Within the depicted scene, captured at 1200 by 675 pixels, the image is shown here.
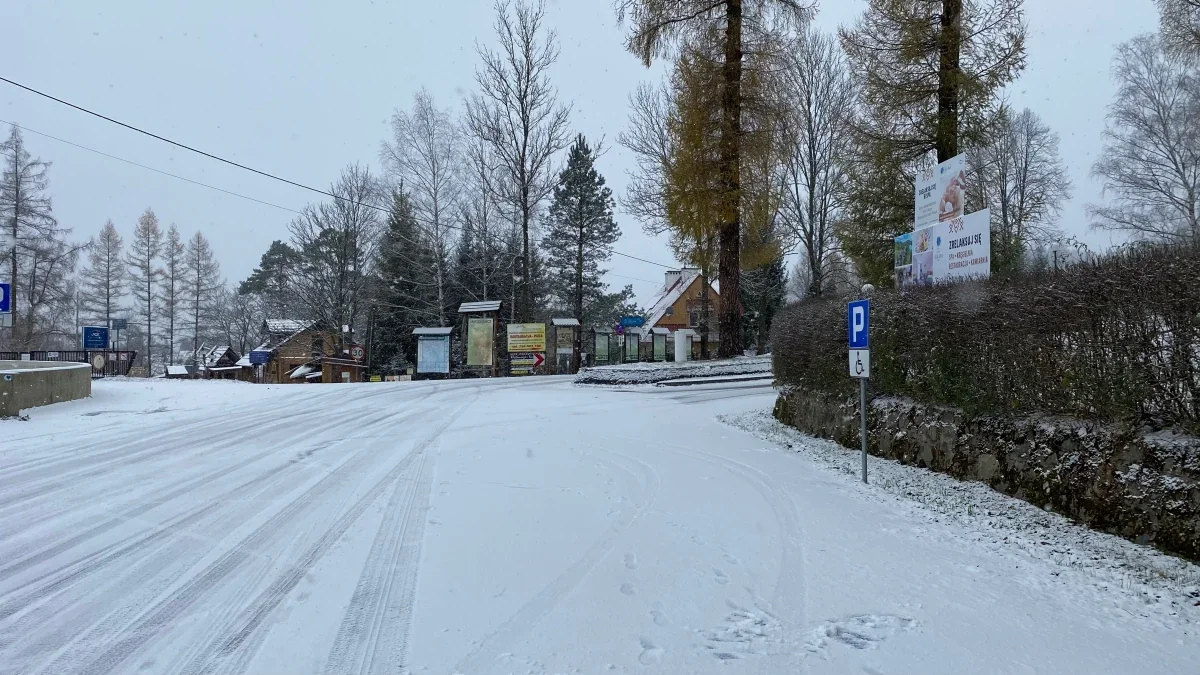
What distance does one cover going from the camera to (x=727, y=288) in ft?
67.5

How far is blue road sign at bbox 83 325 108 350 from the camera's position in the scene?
97.4ft

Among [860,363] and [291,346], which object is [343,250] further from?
[860,363]

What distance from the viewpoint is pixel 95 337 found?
99.1 feet

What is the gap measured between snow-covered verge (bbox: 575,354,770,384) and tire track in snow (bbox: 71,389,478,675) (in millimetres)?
13881

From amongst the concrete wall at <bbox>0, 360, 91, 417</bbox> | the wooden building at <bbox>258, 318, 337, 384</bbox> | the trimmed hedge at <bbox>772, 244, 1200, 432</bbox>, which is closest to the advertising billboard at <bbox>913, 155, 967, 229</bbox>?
the trimmed hedge at <bbox>772, 244, 1200, 432</bbox>

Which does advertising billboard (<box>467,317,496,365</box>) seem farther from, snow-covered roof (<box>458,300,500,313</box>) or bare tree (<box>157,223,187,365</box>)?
bare tree (<box>157,223,187,365</box>)

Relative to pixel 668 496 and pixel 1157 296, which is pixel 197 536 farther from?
pixel 1157 296

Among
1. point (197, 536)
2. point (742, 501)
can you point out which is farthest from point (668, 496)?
point (197, 536)

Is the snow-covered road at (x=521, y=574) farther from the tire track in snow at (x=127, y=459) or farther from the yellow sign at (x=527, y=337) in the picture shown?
the yellow sign at (x=527, y=337)

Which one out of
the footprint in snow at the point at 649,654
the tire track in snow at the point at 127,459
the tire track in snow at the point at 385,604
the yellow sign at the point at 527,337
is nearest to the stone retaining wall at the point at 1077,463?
the footprint in snow at the point at 649,654

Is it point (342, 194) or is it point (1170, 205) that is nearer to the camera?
point (1170, 205)

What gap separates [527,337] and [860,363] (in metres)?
22.2

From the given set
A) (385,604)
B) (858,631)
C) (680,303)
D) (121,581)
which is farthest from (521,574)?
(680,303)

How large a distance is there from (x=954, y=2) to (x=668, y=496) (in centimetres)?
1221
